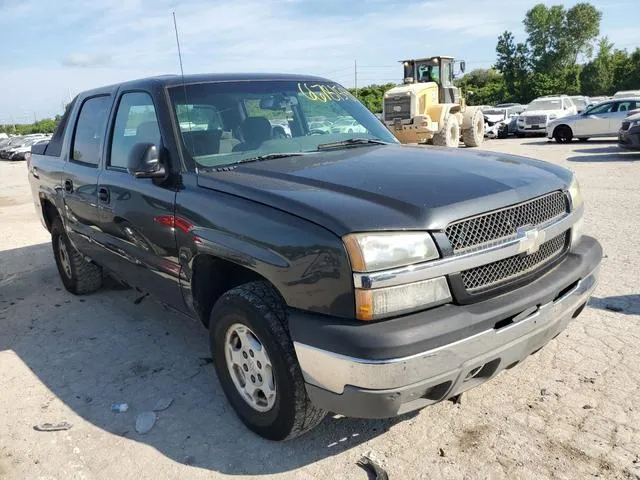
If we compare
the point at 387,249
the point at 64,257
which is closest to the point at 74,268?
the point at 64,257

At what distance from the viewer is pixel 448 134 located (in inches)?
685

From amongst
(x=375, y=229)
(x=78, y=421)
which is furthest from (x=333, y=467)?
(x=78, y=421)

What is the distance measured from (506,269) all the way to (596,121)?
64.7 ft

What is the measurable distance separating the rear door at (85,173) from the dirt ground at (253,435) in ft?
2.71

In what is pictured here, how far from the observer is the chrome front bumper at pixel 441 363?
88.7 inches

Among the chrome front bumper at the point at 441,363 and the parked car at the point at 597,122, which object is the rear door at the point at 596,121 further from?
the chrome front bumper at the point at 441,363

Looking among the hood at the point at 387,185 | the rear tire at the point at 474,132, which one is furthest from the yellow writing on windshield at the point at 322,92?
the rear tire at the point at 474,132

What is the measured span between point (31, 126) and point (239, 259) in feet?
345

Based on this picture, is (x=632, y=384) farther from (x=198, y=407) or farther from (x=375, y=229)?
(x=198, y=407)

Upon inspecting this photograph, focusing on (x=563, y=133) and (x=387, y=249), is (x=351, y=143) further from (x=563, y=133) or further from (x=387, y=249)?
(x=563, y=133)

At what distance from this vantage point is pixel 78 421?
10.8 ft

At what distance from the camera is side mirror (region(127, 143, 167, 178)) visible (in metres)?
3.14

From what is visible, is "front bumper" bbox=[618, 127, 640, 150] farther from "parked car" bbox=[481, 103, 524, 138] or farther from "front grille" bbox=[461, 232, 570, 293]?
"front grille" bbox=[461, 232, 570, 293]

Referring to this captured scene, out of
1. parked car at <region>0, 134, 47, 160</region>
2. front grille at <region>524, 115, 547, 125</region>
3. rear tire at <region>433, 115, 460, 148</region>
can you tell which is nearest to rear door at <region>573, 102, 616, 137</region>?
front grille at <region>524, 115, 547, 125</region>
